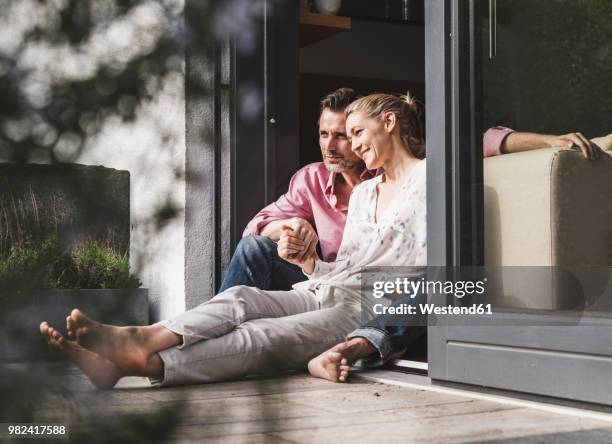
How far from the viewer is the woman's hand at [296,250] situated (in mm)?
3047

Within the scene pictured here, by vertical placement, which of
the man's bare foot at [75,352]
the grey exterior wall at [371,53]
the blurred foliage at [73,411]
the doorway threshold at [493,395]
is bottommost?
the doorway threshold at [493,395]

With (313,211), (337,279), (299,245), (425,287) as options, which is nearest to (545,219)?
(425,287)

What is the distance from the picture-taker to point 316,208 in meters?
3.35

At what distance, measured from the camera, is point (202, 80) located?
53 cm

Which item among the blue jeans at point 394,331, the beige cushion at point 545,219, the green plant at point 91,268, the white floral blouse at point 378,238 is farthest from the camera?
the white floral blouse at point 378,238

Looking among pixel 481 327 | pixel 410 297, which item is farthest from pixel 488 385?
pixel 410 297

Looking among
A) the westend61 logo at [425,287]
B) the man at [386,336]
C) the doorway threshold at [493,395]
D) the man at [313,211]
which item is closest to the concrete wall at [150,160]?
the doorway threshold at [493,395]

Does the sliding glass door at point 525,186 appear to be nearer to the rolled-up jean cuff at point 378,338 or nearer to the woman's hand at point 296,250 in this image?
the rolled-up jean cuff at point 378,338

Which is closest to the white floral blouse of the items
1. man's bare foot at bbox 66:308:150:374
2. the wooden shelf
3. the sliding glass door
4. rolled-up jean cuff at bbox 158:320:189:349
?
the sliding glass door

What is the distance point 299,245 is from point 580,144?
115 centimetres

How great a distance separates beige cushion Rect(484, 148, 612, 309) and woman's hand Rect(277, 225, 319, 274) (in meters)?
0.78

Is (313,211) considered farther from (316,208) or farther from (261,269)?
(261,269)

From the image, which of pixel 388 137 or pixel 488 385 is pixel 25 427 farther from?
pixel 388 137

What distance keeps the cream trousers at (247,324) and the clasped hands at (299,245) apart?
4.2 inches
